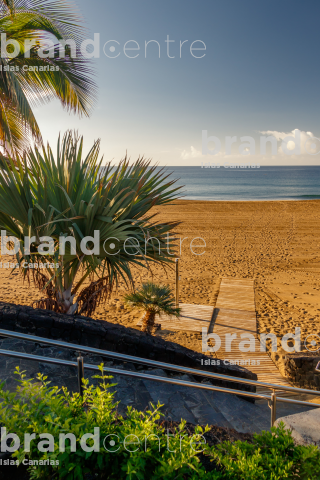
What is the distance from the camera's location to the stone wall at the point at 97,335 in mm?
4418

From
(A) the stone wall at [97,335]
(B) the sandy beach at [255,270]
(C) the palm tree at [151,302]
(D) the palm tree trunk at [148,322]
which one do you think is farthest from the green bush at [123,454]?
(D) the palm tree trunk at [148,322]

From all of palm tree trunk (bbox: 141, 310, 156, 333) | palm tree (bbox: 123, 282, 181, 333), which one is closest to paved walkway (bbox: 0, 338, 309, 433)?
palm tree (bbox: 123, 282, 181, 333)

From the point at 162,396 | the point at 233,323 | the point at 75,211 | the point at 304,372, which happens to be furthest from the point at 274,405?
the point at 233,323

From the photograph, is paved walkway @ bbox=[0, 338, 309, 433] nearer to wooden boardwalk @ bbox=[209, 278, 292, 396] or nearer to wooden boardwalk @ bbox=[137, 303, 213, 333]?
wooden boardwalk @ bbox=[209, 278, 292, 396]

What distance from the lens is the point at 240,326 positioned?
7.45 m

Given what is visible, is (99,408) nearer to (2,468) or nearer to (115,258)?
(2,468)

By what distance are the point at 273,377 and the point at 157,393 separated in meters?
3.22

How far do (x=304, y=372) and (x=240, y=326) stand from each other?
198 cm

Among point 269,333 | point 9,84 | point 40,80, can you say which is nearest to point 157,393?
point 269,333

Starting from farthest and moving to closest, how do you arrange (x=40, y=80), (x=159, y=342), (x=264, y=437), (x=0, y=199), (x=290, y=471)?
1. (x=40, y=80)
2. (x=159, y=342)
3. (x=0, y=199)
4. (x=264, y=437)
5. (x=290, y=471)

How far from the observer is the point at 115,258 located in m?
4.30

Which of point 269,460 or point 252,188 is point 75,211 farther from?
point 252,188

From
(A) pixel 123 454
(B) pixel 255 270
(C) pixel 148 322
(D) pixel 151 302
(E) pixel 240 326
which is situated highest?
(B) pixel 255 270

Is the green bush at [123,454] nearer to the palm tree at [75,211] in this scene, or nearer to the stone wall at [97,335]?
the palm tree at [75,211]
